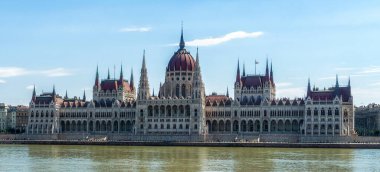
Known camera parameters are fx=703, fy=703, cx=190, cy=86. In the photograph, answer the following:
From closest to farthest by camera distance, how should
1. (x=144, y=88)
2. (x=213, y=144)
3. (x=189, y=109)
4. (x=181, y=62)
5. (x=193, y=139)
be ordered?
(x=213, y=144) < (x=193, y=139) < (x=189, y=109) < (x=144, y=88) < (x=181, y=62)

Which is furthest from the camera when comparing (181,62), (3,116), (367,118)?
(3,116)

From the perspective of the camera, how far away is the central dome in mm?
145125

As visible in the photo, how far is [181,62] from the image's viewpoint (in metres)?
146

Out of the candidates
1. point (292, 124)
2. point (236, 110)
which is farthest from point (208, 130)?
point (292, 124)

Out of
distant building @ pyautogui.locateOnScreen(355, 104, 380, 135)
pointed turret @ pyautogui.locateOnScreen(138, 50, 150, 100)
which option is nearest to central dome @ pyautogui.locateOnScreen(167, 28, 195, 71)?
pointed turret @ pyautogui.locateOnScreen(138, 50, 150, 100)

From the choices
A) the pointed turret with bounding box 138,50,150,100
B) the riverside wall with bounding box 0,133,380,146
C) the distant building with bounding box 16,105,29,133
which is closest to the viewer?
the riverside wall with bounding box 0,133,380,146

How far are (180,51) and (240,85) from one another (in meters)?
17.2

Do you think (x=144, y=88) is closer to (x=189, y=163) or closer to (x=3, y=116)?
(x=3, y=116)

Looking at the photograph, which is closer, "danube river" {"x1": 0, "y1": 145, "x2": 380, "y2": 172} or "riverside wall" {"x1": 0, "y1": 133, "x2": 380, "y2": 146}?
"danube river" {"x1": 0, "y1": 145, "x2": 380, "y2": 172}

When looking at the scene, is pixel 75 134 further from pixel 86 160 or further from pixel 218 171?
pixel 218 171

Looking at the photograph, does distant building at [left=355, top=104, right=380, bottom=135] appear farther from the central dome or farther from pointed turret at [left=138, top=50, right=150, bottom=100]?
pointed turret at [left=138, top=50, right=150, bottom=100]

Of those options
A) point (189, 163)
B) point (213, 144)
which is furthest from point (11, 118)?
point (189, 163)

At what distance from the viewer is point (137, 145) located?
4705 inches

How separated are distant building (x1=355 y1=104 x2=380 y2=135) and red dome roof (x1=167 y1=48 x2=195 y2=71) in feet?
125
